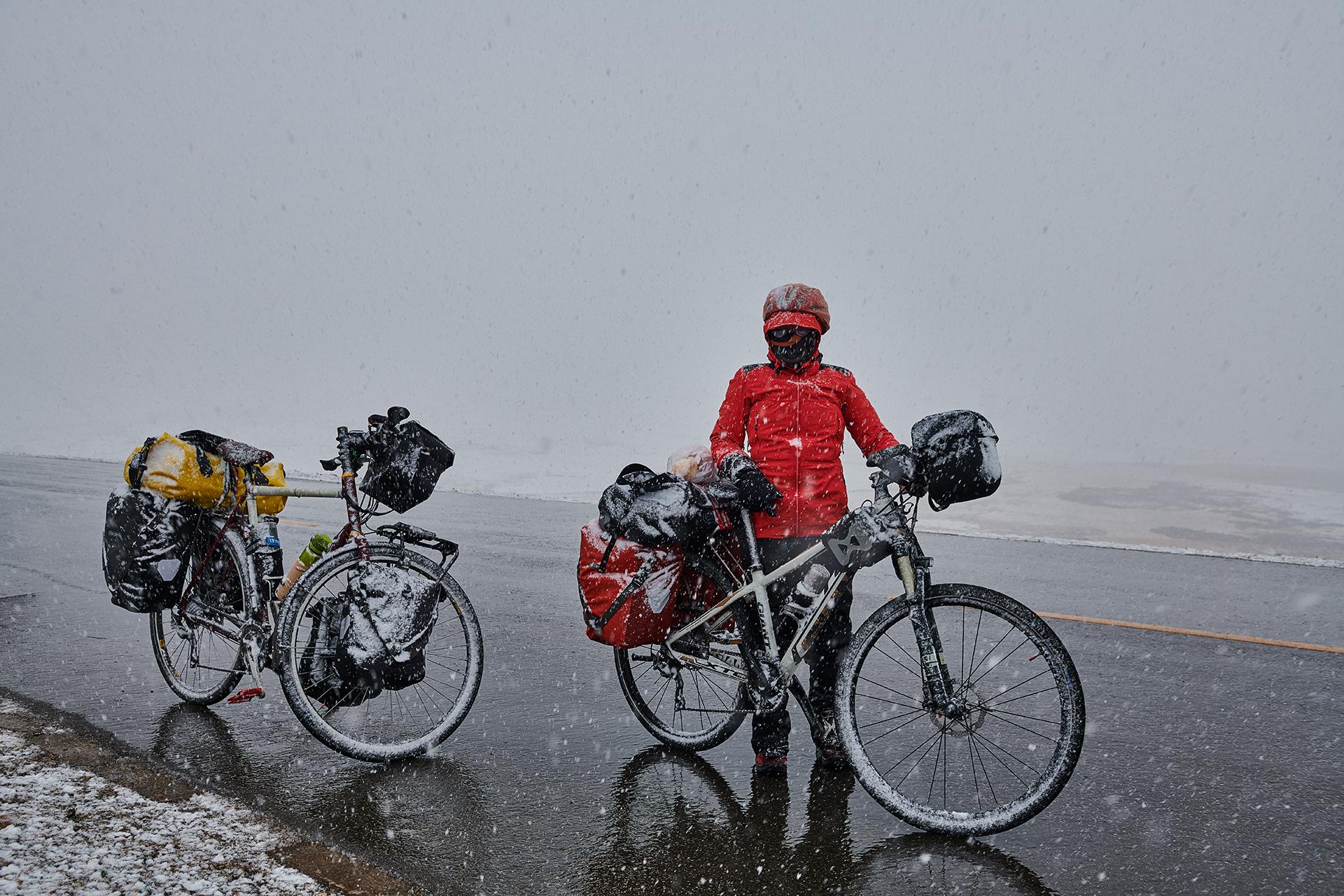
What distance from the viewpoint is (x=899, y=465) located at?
2.98m

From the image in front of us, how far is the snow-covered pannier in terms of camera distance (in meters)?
3.41

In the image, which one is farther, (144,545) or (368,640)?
(144,545)

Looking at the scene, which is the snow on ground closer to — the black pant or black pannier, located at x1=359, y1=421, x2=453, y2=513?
black pannier, located at x1=359, y1=421, x2=453, y2=513

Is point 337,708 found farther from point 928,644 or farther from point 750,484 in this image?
point 928,644

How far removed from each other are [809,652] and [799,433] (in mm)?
938

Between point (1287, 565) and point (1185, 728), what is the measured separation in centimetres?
783

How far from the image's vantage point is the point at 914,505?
3.12 meters

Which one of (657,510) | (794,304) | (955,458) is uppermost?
(794,304)

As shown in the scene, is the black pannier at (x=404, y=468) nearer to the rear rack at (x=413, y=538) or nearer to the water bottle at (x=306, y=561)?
the rear rack at (x=413, y=538)

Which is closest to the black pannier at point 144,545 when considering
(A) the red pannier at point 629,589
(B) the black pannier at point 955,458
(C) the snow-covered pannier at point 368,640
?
(C) the snow-covered pannier at point 368,640

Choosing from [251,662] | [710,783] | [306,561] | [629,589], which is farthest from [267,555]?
[710,783]

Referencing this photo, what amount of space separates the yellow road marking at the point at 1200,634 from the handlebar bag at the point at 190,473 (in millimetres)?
5219

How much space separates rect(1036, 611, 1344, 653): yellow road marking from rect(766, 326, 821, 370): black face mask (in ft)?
11.5

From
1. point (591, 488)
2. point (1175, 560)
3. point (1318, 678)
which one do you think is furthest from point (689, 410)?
point (1318, 678)
